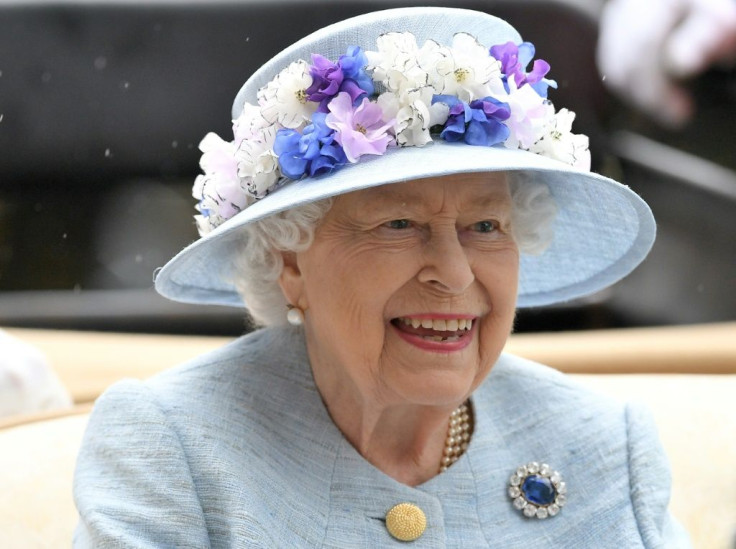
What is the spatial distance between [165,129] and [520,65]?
13.9ft

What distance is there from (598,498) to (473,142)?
0.72 m

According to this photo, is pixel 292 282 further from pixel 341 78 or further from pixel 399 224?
pixel 341 78

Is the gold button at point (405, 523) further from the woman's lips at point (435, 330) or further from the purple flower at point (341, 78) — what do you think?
the purple flower at point (341, 78)

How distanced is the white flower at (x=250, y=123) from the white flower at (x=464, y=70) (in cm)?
29

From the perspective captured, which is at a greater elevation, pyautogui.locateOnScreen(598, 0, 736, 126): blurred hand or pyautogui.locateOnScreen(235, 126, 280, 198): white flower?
pyautogui.locateOnScreen(235, 126, 280, 198): white flower

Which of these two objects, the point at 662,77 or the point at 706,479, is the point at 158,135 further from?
the point at 706,479

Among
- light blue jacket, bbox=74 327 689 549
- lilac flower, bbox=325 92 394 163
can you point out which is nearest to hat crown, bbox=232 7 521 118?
lilac flower, bbox=325 92 394 163

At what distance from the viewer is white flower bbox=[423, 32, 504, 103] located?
1.88 m

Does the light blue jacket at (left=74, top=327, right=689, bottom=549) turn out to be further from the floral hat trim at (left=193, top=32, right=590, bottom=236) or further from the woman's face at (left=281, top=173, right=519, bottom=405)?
the floral hat trim at (left=193, top=32, right=590, bottom=236)

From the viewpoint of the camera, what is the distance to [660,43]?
18.8 ft

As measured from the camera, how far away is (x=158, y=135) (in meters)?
5.99

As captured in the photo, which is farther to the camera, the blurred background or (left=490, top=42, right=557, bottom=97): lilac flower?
the blurred background

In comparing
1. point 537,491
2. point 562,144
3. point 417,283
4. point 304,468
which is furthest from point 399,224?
point 537,491

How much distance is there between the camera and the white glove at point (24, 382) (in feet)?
8.84
